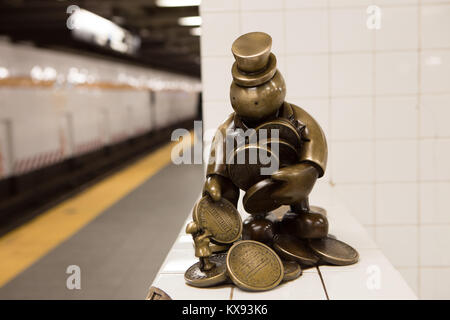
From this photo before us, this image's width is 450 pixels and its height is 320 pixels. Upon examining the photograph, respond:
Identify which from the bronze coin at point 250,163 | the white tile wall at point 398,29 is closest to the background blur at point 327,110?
the white tile wall at point 398,29

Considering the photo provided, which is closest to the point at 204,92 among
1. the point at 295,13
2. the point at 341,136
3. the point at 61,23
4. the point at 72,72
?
the point at 295,13

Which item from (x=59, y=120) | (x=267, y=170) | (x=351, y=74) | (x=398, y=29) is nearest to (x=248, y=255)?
(x=267, y=170)

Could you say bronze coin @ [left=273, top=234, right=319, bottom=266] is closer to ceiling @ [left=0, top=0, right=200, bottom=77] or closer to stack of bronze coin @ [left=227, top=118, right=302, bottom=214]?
stack of bronze coin @ [left=227, top=118, right=302, bottom=214]

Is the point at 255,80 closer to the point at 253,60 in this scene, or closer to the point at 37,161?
the point at 253,60

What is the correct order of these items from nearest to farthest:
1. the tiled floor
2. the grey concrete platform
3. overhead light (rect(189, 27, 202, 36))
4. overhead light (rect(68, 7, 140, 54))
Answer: the tiled floor → the grey concrete platform → overhead light (rect(68, 7, 140, 54)) → overhead light (rect(189, 27, 202, 36))

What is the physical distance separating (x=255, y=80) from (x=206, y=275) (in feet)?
1.97

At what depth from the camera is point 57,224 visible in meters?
5.92

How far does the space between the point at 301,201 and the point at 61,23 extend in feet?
20.1

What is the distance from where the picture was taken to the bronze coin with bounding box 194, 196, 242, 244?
1.36m

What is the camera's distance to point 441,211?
8.63ft

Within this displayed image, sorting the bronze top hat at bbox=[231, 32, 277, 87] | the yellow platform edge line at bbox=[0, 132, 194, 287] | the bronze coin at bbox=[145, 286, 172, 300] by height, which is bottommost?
the yellow platform edge line at bbox=[0, 132, 194, 287]

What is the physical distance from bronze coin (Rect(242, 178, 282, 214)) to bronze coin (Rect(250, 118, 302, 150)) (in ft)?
0.51

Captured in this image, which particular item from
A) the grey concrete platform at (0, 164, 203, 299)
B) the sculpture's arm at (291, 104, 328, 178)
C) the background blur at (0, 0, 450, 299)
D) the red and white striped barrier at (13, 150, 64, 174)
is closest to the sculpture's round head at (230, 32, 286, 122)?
the sculpture's arm at (291, 104, 328, 178)
